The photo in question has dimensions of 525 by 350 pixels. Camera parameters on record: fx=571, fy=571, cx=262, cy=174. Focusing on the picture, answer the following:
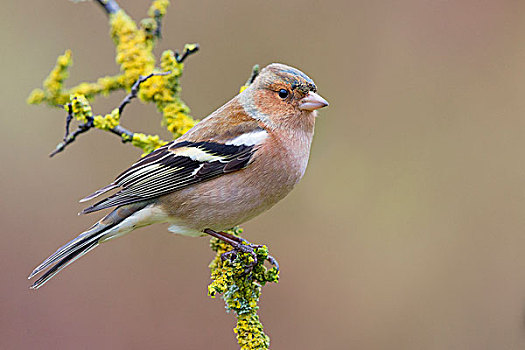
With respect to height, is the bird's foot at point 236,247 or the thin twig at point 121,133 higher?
the thin twig at point 121,133

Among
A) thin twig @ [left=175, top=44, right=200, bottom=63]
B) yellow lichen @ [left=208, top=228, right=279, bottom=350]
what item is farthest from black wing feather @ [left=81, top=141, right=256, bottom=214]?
thin twig @ [left=175, top=44, right=200, bottom=63]

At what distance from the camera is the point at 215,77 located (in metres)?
4.54

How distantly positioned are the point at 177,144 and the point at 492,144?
2701mm

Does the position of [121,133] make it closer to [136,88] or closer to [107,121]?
[107,121]

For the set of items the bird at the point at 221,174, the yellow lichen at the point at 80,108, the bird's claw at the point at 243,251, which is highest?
the yellow lichen at the point at 80,108

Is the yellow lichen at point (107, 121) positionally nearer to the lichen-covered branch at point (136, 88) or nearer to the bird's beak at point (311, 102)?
the lichen-covered branch at point (136, 88)

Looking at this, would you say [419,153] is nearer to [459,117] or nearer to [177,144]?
[459,117]

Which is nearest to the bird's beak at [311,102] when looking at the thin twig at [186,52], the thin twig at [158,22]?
the thin twig at [186,52]

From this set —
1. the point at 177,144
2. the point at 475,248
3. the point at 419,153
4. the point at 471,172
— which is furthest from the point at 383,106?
the point at 177,144

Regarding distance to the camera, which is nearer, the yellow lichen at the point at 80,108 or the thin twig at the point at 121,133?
the yellow lichen at the point at 80,108

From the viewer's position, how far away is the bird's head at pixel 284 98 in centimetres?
290

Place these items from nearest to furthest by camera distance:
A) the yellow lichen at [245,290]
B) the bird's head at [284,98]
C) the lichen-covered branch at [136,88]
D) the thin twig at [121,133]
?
the yellow lichen at [245,290] → the bird's head at [284,98] → the lichen-covered branch at [136,88] → the thin twig at [121,133]

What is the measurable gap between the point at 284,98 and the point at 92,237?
119cm

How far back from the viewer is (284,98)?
2.94m
